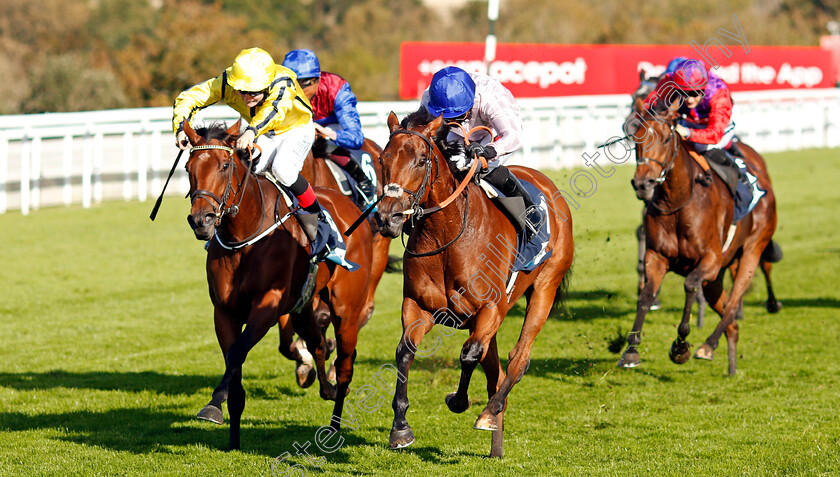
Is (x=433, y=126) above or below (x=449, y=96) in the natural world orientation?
below

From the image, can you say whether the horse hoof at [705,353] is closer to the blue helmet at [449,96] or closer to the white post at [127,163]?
the blue helmet at [449,96]

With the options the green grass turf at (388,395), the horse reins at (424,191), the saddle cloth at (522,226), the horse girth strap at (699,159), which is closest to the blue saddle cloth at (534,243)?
the saddle cloth at (522,226)

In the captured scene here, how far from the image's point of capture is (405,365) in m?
4.23

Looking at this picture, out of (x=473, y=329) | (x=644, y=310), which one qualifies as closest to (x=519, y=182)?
(x=473, y=329)

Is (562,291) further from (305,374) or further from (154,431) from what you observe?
(154,431)

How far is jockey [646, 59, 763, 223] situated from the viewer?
6871 mm

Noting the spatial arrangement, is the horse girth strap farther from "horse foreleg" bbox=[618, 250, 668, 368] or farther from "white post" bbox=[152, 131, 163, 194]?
"white post" bbox=[152, 131, 163, 194]

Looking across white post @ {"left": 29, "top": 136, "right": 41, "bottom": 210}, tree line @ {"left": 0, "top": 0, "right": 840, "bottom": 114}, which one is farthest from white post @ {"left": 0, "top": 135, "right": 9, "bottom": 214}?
tree line @ {"left": 0, "top": 0, "right": 840, "bottom": 114}

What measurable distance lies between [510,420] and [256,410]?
5.06 feet

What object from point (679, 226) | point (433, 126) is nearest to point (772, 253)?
point (679, 226)

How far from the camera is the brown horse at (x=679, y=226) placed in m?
6.38

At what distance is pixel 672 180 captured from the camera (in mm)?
6621

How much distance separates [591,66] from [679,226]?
17.2 metres

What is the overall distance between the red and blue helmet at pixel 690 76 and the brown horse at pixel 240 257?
300cm
